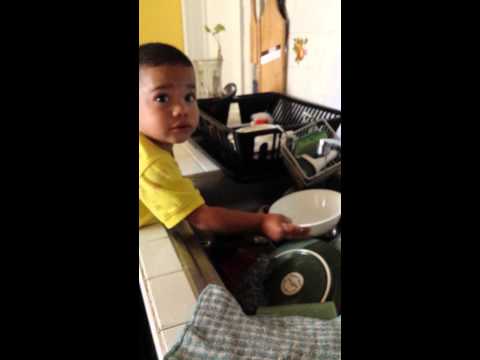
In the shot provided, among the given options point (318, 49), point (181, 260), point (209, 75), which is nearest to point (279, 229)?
point (181, 260)

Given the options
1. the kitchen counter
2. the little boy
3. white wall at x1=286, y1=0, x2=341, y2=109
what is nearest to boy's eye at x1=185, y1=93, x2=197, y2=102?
the little boy

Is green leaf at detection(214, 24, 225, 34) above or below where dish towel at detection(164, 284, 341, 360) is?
above

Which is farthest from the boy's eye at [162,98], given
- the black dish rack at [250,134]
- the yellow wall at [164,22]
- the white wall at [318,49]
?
the yellow wall at [164,22]

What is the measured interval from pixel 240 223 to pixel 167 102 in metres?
0.23

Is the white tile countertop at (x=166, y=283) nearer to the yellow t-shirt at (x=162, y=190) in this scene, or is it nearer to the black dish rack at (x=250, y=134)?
the yellow t-shirt at (x=162, y=190)

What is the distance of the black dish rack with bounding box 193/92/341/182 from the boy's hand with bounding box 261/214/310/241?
6.3 inches

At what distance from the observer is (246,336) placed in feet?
1.21

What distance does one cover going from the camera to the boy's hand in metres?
0.59

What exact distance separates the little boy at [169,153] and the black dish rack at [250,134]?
5.7 inches

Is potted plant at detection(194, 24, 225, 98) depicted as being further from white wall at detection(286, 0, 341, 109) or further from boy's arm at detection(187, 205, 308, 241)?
boy's arm at detection(187, 205, 308, 241)

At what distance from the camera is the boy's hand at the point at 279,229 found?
0.59 metres
